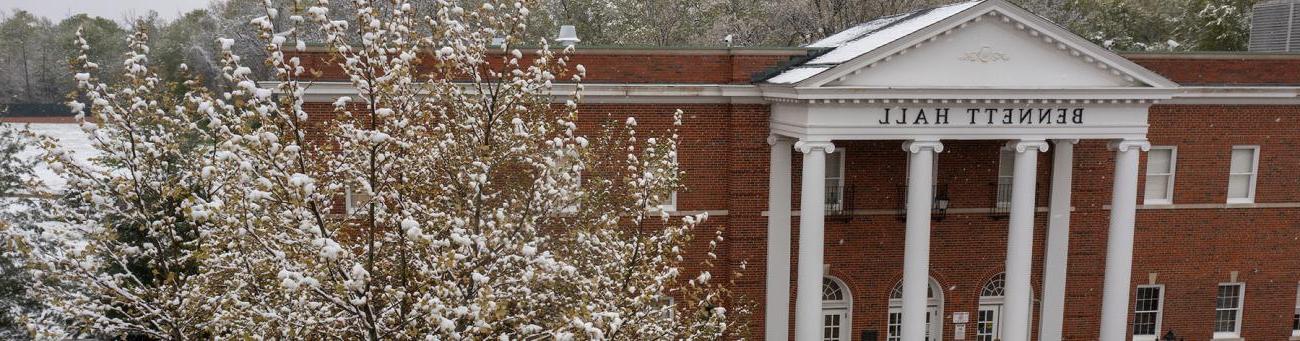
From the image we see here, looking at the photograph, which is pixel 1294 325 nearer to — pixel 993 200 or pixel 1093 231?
pixel 1093 231

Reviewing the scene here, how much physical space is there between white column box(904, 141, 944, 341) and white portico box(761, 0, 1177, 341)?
21 mm

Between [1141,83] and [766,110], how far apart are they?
6809 millimetres

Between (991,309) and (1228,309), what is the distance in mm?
5472

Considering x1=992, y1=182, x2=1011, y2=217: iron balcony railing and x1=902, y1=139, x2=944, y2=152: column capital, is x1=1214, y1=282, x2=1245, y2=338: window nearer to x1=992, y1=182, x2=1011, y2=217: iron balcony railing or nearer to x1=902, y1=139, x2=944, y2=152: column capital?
x1=992, y1=182, x2=1011, y2=217: iron balcony railing

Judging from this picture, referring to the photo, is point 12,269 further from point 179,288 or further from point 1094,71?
point 1094,71

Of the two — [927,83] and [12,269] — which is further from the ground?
[927,83]

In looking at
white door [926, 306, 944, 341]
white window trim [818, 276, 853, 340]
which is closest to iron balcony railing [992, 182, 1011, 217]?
white door [926, 306, 944, 341]

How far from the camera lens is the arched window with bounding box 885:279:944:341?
2025 cm

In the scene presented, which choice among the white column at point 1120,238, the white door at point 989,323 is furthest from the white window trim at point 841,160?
the white column at point 1120,238

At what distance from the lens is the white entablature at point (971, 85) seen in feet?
53.4

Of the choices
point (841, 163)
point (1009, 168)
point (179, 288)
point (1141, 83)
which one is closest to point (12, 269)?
point (179, 288)

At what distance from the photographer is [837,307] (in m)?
20.2

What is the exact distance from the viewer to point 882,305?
65.8 ft

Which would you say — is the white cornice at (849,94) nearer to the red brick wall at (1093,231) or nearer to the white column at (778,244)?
the red brick wall at (1093,231)
